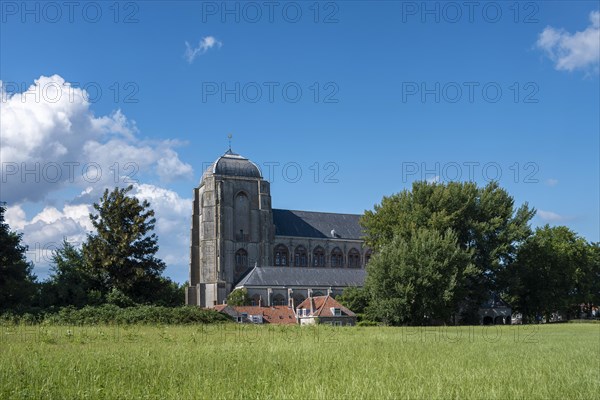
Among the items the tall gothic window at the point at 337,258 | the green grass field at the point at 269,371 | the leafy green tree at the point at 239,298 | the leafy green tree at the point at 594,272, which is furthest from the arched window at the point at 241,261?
the green grass field at the point at 269,371

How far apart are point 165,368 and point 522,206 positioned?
55540 millimetres

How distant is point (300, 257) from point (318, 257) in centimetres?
341

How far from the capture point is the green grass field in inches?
406

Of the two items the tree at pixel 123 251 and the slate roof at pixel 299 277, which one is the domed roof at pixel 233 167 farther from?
the tree at pixel 123 251

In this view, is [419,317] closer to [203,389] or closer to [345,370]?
[345,370]

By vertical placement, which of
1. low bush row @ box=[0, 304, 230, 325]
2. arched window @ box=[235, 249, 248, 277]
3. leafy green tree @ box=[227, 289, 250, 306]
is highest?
arched window @ box=[235, 249, 248, 277]

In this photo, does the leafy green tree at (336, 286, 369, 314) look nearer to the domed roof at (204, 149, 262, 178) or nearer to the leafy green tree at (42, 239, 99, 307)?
the leafy green tree at (42, 239, 99, 307)

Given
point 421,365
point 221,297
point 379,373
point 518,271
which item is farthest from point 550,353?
point 221,297

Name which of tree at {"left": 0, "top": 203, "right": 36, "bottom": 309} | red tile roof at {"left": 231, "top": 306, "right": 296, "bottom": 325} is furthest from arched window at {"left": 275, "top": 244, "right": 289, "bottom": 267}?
tree at {"left": 0, "top": 203, "right": 36, "bottom": 309}

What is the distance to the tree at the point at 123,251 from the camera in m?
45.8

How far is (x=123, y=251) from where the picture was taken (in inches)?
1823

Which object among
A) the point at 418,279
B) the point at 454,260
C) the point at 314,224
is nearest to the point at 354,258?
the point at 314,224

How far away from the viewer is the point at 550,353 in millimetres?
18672

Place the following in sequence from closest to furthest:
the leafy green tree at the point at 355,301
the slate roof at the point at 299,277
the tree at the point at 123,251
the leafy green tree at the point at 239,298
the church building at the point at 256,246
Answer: the tree at the point at 123,251 → the leafy green tree at the point at 355,301 → the leafy green tree at the point at 239,298 → the slate roof at the point at 299,277 → the church building at the point at 256,246
